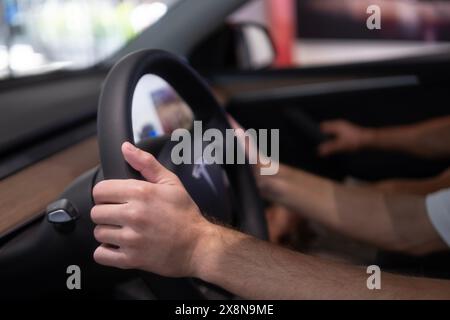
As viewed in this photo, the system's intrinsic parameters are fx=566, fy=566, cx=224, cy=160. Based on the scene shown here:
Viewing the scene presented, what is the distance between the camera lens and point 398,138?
5.56 feet

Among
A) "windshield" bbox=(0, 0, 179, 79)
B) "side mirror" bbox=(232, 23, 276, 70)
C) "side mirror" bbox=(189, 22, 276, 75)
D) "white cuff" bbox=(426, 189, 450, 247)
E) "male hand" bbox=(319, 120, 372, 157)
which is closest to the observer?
"white cuff" bbox=(426, 189, 450, 247)

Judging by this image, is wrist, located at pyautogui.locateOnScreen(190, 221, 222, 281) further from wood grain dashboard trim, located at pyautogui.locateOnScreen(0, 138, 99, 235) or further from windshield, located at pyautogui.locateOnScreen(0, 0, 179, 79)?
windshield, located at pyautogui.locateOnScreen(0, 0, 179, 79)

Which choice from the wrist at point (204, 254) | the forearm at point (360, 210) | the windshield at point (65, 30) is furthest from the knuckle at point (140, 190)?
the windshield at point (65, 30)

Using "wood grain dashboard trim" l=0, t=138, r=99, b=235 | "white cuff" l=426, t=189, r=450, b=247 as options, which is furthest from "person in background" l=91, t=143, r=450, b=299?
"white cuff" l=426, t=189, r=450, b=247

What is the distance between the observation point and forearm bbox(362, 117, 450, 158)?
1625 mm

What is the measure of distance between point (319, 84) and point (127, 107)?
125 cm

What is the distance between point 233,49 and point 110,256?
61.3 inches

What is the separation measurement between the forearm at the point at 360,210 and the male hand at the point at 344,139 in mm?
508

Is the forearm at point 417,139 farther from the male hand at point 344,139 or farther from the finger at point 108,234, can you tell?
the finger at point 108,234

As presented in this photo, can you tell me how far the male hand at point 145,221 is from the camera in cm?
66

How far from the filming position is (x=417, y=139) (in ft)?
5.45

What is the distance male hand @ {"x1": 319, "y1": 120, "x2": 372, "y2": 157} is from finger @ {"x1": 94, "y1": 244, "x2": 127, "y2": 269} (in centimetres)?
118
